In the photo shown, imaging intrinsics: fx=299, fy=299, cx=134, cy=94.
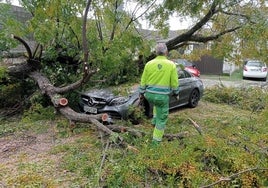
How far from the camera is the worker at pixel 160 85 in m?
5.32

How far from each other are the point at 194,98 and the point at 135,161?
6.08 metres

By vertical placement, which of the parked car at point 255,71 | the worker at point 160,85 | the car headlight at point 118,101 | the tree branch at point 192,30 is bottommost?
the parked car at point 255,71

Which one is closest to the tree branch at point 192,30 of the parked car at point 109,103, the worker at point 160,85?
the parked car at point 109,103

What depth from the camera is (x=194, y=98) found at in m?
10.1

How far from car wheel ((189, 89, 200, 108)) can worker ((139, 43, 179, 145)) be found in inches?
179

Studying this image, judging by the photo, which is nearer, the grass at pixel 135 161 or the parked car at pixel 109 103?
the grass at pixel 135 161

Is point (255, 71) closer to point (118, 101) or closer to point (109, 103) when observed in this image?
point (118, 101)

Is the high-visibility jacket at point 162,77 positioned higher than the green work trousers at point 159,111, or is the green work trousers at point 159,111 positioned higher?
the high-visibility jacket at point 162,77

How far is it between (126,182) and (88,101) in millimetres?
3858

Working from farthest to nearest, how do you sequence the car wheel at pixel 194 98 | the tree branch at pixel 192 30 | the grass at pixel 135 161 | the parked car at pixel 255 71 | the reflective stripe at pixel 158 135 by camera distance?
the parked car at pixel 255 71 < the car wheel at pixel 194 98 < the tree branch at pixel 192 30 < the reflective stripe at pixel 158 135 < the grass at pixel 135 161

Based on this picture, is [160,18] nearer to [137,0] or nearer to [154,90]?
[137,0]

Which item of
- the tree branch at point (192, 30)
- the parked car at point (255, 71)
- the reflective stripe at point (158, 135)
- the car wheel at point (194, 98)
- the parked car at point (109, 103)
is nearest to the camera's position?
the reflective stripe at point (158, 135)

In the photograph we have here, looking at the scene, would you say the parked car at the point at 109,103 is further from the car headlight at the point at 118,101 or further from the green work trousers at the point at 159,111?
the green work trousers at the point at 159,111

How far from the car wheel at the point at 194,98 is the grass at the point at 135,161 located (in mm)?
3688
